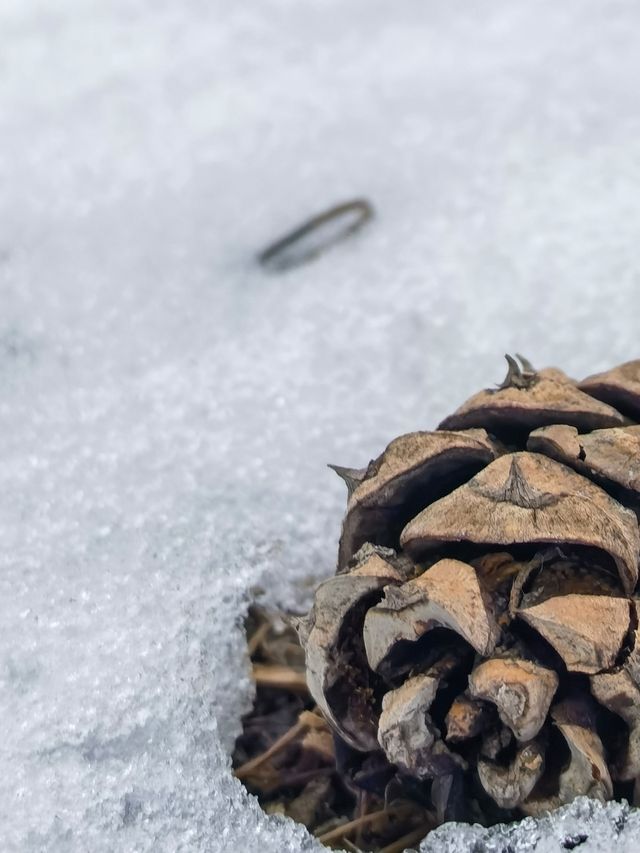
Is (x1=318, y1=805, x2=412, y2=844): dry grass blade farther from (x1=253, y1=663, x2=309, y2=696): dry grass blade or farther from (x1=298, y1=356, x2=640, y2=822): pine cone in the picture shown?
(x1=253, y1=663, x2=309, y2=696): dry grass blade

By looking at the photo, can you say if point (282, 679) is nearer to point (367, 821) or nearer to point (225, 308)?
point (367, 821)

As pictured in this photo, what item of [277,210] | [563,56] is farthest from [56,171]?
[563,56]

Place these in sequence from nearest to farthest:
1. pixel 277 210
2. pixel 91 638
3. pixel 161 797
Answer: pixel 161 797
pixel 91 638
pixel 277 210

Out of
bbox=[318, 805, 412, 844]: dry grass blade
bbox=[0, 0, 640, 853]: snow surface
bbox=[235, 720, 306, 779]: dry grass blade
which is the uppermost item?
bbox=[0, 0, 640, 853]: snow surface

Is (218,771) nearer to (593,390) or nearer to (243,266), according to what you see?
(593,390)

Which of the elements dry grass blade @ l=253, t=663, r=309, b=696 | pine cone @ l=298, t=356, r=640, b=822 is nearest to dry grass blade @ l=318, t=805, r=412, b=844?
pine cone @ l=298, t=356, r=640, b=822

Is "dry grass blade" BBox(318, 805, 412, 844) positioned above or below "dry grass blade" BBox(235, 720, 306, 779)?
below

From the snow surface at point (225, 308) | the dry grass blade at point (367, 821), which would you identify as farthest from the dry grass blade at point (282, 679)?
the dry grass blade at point (367, 821)
